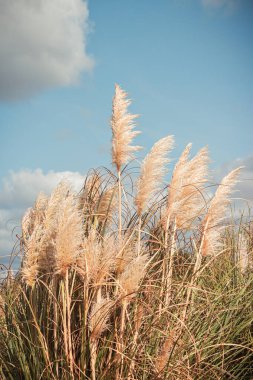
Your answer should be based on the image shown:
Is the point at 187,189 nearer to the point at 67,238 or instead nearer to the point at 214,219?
the point at 214,219

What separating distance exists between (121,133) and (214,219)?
1.13m

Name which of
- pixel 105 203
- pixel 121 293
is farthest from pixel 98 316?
pixel 105 203

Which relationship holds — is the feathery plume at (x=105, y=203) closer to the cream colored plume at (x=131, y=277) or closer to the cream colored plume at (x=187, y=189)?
the cream colored plume at (x=187, y=189)

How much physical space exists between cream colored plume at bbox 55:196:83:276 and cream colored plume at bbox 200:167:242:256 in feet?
4.78

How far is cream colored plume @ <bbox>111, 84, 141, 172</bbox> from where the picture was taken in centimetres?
398

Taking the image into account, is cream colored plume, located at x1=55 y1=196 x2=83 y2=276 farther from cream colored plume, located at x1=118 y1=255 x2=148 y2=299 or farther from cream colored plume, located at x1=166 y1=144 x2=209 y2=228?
cream colored plume, located at x1=166 y1=144 x2=209 y2=228

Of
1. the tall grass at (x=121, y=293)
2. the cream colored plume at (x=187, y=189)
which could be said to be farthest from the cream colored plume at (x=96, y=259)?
the cream colored plume at (x=187, y=189)

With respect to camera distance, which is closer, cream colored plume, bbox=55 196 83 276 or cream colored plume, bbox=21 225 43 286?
cream colored plume, bbox=55 196 83 276

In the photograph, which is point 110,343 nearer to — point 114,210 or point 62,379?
point 62,379

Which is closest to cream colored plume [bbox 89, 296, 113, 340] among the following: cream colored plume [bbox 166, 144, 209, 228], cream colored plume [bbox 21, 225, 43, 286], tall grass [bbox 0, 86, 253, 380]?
tall grass [bbox 0, 86, 253, 380]

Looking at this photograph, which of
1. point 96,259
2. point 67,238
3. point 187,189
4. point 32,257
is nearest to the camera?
point 67,238

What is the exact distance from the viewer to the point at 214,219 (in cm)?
432

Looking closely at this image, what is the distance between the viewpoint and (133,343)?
3324 mm

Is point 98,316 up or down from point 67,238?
down
